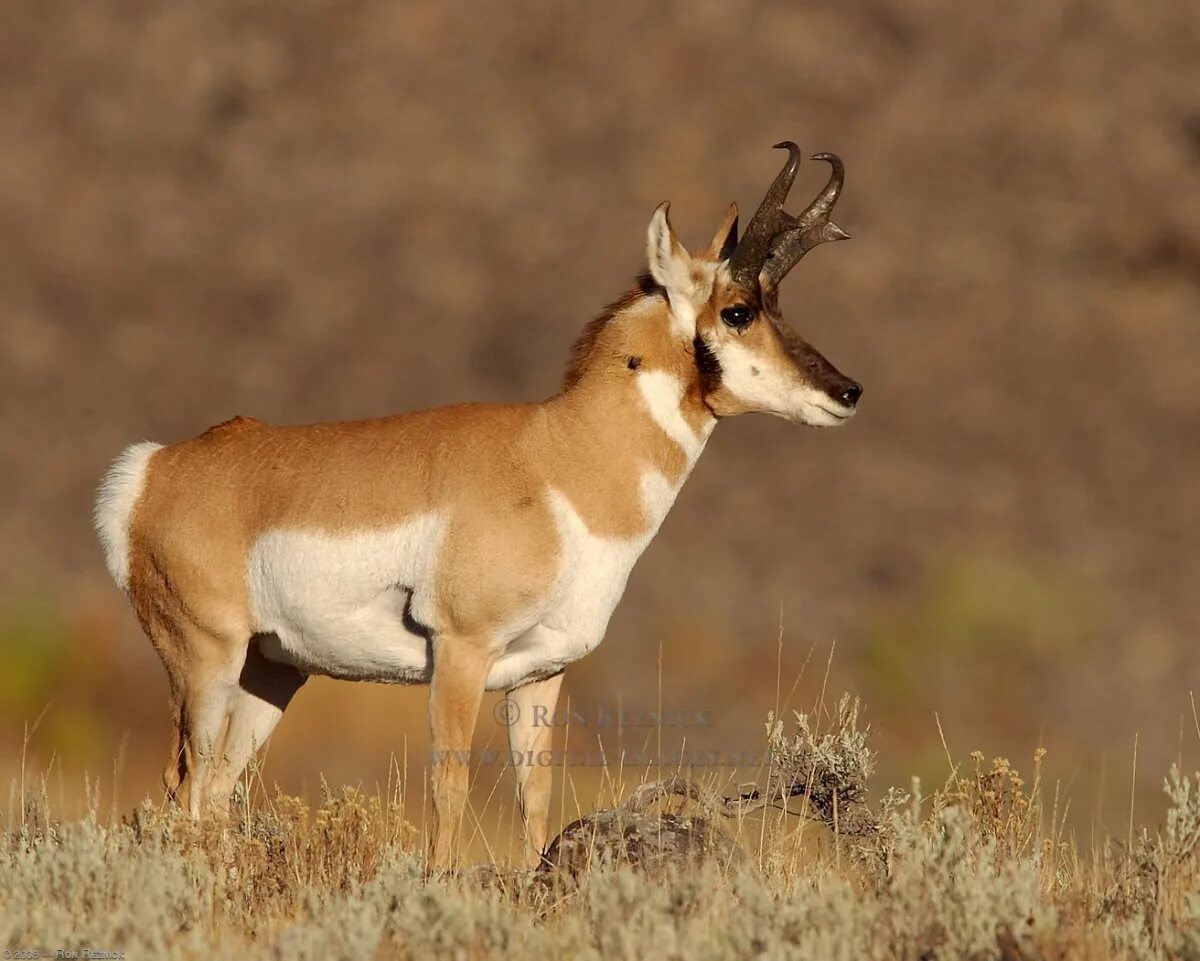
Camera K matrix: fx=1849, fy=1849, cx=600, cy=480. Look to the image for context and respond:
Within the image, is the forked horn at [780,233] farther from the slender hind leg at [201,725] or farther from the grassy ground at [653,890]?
the slender hind leg at [201,725]

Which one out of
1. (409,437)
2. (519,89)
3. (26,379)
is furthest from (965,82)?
(409,437)

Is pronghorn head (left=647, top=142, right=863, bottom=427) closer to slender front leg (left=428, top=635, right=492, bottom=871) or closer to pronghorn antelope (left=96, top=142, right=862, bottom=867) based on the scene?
pronghorn antelope (left=96, top=142, right=862, bottom=867)

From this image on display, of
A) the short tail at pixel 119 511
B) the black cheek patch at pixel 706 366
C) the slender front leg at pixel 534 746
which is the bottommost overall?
the slender front leg at pixel 534 746

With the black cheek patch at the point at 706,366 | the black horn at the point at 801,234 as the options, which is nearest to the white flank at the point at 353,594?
the black cheek patch at the point at 706,366

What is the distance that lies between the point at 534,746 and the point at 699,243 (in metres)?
20.2

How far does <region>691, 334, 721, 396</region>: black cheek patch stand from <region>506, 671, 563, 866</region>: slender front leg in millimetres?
1533

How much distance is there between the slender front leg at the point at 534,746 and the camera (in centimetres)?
858

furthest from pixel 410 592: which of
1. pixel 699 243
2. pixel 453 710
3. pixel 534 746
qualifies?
pixel 699 243

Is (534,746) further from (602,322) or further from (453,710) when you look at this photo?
(602,322)

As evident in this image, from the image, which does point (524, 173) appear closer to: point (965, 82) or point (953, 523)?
point (965, 82)

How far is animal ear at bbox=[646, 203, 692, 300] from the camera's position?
26.6 feet

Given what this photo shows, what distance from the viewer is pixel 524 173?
116ft

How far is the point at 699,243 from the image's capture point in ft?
92.4

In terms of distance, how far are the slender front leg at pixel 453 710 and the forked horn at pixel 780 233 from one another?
2.04 meters
